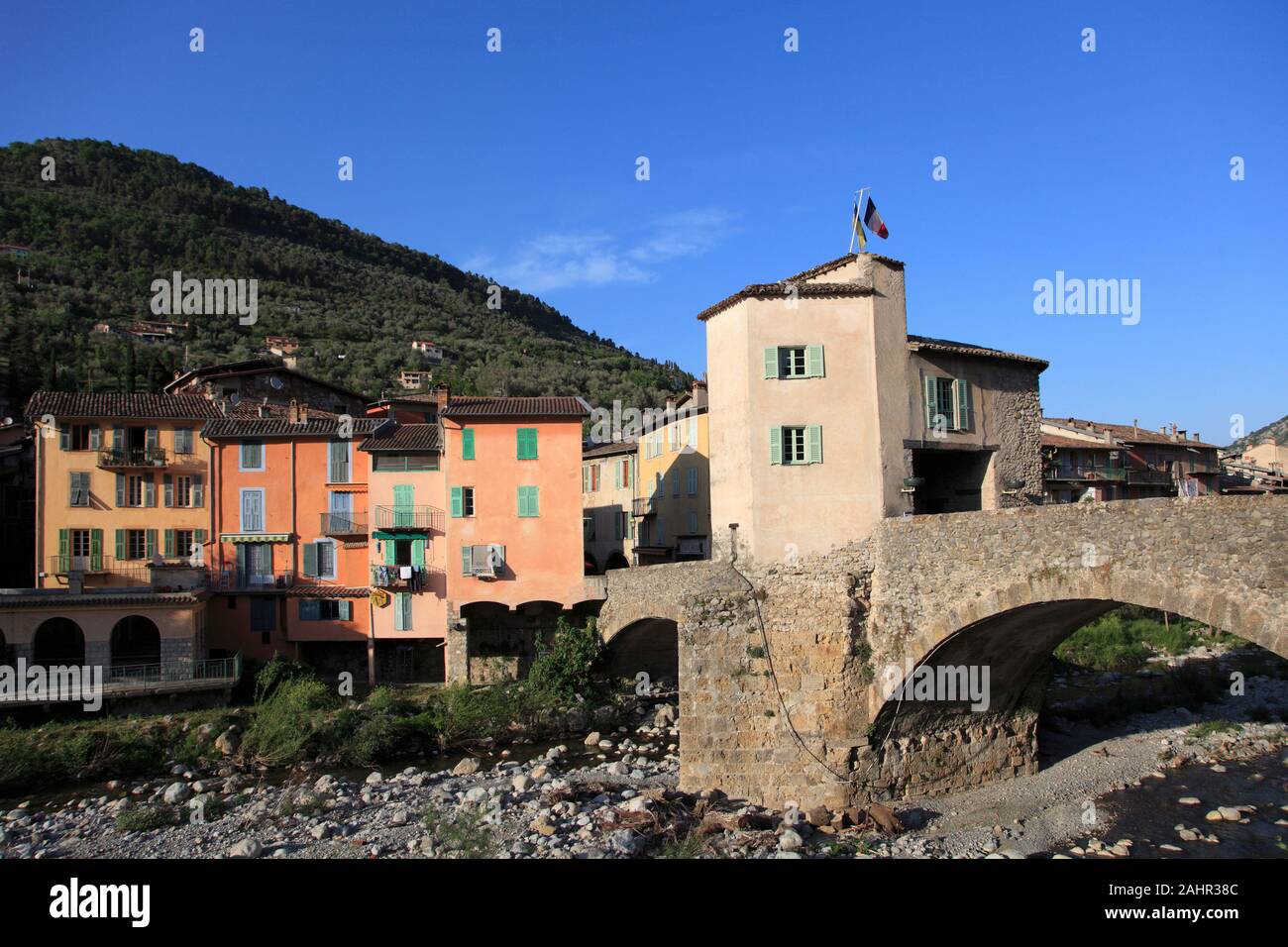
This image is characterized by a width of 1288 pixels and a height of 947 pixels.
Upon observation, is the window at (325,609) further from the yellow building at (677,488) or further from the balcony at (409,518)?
the yellow building at (677,488)

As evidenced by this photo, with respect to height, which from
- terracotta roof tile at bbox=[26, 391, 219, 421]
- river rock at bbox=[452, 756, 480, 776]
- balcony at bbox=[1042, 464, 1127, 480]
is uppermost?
terracotta roof tile at bbox=[26, 391, 219, 421]

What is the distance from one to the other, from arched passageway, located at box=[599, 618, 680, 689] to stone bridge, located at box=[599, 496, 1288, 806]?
24.9ft

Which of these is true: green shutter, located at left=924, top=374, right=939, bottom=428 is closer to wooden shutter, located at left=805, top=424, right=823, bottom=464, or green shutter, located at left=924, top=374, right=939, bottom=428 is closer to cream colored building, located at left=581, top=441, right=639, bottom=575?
wooden shutter, located at left=805, top=424, right=823, bottom=464

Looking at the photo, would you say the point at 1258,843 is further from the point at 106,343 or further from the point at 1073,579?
the point at 106,343

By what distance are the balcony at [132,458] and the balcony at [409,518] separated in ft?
30.7

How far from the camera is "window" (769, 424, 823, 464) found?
21844 mm

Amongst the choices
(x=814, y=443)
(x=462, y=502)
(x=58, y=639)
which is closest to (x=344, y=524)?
(x=462, y=502)

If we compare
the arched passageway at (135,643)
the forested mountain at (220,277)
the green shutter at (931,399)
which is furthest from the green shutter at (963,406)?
the forested mountain at (220,277)

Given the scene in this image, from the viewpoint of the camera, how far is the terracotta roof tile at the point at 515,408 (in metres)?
33.8

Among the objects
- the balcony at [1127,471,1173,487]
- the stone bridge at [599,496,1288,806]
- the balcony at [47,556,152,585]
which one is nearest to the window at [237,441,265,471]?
the balcony at [47,556,152,585]

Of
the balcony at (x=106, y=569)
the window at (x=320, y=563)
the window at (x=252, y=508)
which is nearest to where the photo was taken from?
the balcony at (x=106, y=569)

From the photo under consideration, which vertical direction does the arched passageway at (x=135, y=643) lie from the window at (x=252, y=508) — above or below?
below

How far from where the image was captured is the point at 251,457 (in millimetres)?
35719

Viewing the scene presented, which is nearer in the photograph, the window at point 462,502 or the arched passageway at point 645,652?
the arched passageway at point 645,652
